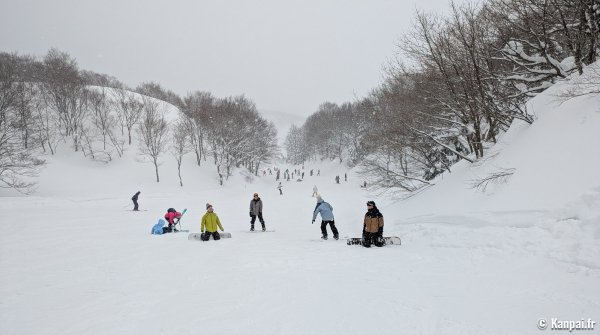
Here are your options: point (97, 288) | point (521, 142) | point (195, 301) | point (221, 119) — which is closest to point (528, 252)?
point (521, 142)

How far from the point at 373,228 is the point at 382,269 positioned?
2.63 metres

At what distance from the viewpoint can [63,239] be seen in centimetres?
1082

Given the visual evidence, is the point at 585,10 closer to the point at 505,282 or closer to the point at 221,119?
the point at 505,282

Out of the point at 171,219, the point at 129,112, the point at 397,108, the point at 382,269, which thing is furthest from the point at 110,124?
the point at 382,269

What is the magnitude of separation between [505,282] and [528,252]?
1.52 m

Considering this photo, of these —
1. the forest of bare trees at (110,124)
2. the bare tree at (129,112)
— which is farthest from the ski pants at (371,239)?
the bare tree at (129,112)

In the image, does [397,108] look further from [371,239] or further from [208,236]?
[208,236]

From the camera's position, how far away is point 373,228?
9125 millimetres

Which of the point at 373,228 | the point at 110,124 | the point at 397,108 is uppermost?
the point at 110,124

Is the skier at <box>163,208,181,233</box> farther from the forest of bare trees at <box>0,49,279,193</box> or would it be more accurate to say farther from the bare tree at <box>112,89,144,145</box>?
the bare tree at <box>112,89,144,145</box>

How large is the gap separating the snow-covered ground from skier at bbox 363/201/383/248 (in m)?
0.42

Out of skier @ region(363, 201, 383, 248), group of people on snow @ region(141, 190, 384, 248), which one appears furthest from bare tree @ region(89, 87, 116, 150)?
skier @ region(363, 201, 383, 248)

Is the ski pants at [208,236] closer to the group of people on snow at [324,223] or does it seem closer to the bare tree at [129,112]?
the group of people on snow at [324,223]

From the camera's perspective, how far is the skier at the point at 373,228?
9117 mm
